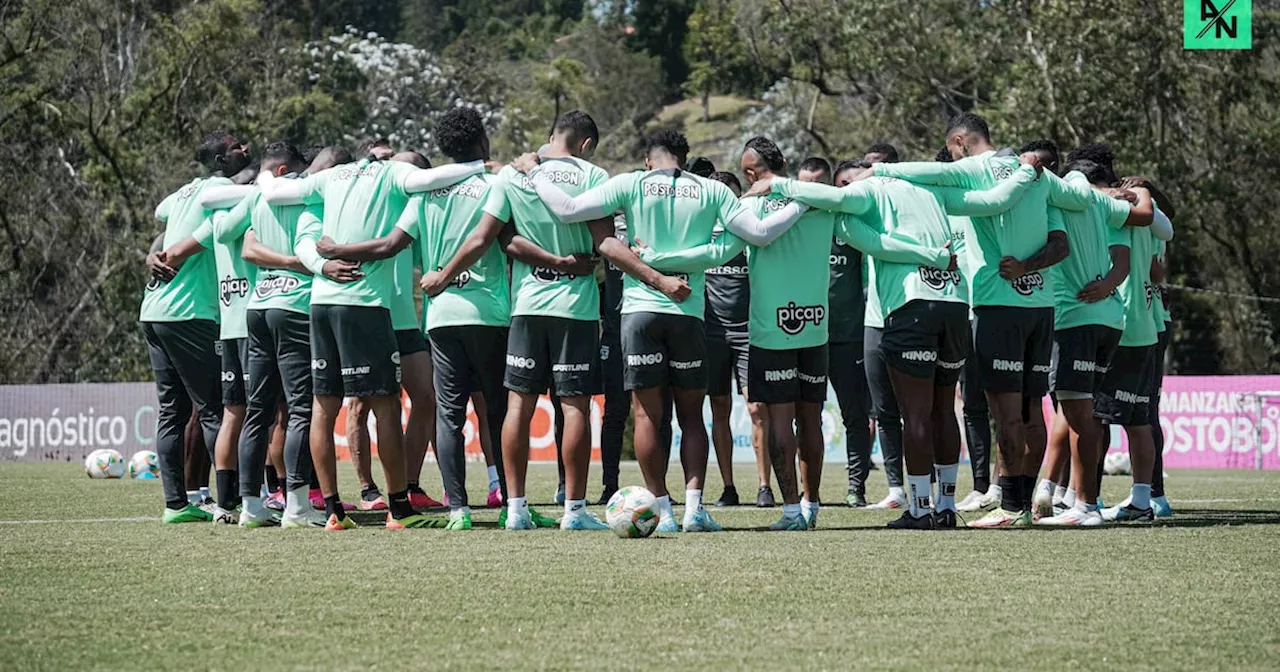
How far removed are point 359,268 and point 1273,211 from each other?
3423 centimetres

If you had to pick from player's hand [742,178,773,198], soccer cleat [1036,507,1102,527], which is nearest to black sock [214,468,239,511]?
player's hand [742,178,773,198]

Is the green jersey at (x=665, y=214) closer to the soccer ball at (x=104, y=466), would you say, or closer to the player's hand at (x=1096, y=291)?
the player's hand at (x=1096, y=291)

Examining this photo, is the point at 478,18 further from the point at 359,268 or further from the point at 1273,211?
the point at 359,268

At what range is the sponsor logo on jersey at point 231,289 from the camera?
35.7 feet

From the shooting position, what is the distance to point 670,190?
31.4ft

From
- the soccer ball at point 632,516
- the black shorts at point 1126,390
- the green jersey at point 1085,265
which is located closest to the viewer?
the soccer ball at point 632,516

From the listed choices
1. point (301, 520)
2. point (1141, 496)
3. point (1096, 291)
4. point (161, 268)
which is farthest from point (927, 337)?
point (161, 268)

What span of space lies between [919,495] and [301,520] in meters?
3.84

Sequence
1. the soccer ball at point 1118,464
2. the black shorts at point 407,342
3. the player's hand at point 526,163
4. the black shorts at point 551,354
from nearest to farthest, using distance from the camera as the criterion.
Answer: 1. the black shorts at point 551,354
2. the player's hand at point 526,163
3. the black shorts at point 407,342
4. the soccer ball at point 1118,464

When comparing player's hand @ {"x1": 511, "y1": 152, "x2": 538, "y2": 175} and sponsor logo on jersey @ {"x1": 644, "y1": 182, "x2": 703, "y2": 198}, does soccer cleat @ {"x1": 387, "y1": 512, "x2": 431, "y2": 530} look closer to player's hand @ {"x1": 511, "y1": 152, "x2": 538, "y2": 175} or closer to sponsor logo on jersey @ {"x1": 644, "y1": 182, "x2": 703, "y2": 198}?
player's hand @ {"x1": 511, "y1": 152, "x2": 538, "y2": 175}

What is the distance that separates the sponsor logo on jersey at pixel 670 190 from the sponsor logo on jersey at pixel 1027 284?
213cm

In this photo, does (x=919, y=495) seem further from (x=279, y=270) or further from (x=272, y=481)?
(x=272, y=481)

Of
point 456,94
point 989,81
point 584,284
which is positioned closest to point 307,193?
point 584,284

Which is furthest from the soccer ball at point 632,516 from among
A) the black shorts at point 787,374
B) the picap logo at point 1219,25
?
the picap logo at point 1219,25
